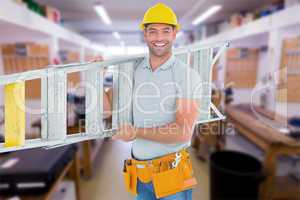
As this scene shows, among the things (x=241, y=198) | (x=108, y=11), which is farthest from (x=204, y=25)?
(x=241, y=198)

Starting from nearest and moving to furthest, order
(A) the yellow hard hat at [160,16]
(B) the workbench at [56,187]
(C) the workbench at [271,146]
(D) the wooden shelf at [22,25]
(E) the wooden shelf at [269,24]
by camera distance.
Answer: (A) the yellow hard hat at [160,16], (B) the workbench at [56,187], (C) the workbench at [271,146], (D) the wooden shelf at [22,25], (E) the wooden shelf at [269,24]

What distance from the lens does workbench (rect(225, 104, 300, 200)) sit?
153cm

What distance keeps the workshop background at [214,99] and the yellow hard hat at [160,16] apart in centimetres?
4

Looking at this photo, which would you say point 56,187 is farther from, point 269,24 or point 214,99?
point 269,24

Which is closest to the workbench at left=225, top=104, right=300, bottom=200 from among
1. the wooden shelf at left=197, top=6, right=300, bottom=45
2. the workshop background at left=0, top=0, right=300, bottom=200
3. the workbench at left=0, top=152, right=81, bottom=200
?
the workshop background at left=0, top=0, right=300, bottom=200

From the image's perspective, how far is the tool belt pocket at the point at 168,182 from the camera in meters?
0.58

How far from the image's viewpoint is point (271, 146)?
5.10 ft

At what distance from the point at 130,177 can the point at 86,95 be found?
266mm

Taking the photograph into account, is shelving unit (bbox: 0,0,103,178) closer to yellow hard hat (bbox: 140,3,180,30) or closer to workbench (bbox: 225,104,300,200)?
yellow hard hat (bbox: 140,3,180,30)

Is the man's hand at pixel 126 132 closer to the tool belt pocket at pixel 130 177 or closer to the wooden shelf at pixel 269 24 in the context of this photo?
the tool belt pocket at pixel 130 177

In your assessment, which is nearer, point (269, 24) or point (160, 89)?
point (160, 89)

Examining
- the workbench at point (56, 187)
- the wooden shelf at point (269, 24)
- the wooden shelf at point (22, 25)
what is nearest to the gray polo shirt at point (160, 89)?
the workbench at point (56, 187)

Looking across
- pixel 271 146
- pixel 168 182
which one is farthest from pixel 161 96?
pixel 271 146

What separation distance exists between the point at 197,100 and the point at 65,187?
1.28 m
